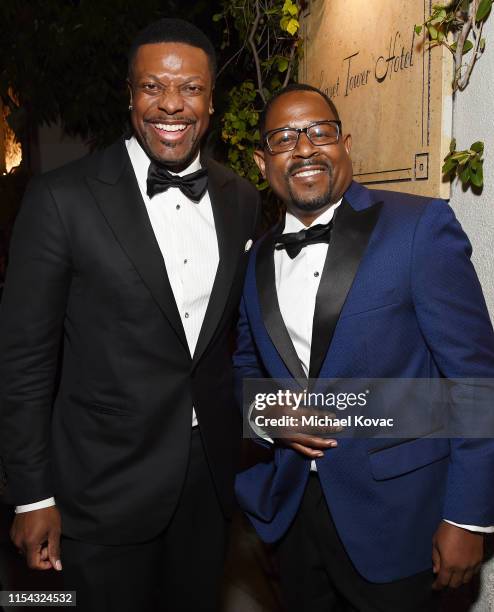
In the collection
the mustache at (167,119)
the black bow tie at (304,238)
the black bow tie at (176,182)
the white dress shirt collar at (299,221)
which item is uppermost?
the mustache at (167,119)

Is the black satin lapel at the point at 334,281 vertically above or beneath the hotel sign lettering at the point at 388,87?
beneath

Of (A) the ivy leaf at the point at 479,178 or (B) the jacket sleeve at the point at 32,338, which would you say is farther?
(A) the ivy leaf at the point at 479,178

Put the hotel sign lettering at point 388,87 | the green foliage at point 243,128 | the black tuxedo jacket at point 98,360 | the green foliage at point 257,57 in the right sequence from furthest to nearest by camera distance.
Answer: the green foliage at point 243,128 < the green foliage at point 257,57 < the hotel sign lettering at point 388,87 < the black tuxedo jacket at point 98,360

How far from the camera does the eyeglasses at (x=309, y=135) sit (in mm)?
1749

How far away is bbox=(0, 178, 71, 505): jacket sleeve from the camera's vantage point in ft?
5.60

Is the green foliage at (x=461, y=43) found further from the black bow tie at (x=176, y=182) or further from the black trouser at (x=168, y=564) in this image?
the black trouser at (x=168, y=564)

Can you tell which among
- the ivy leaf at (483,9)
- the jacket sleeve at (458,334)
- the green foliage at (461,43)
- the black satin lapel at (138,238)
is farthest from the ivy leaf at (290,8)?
the jacket sleeve at (458,334)

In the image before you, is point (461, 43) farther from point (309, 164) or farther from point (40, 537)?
point (40, 537)

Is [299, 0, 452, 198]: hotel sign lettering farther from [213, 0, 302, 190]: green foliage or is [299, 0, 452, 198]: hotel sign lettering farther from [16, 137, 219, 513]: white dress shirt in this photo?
[16, 137, 219, 513]: white dress shirt

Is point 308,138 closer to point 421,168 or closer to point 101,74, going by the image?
point 421,168

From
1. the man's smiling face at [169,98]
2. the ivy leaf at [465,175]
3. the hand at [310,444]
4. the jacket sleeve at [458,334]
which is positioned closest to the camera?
the jacket sleeve at [458,334]

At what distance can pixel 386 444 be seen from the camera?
1.61 meters

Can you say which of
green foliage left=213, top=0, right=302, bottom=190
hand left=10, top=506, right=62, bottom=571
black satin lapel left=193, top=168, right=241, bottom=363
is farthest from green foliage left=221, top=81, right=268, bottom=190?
hand left=10, top=506, right=62, bottom=571

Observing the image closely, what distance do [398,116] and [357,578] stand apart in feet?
5.13
